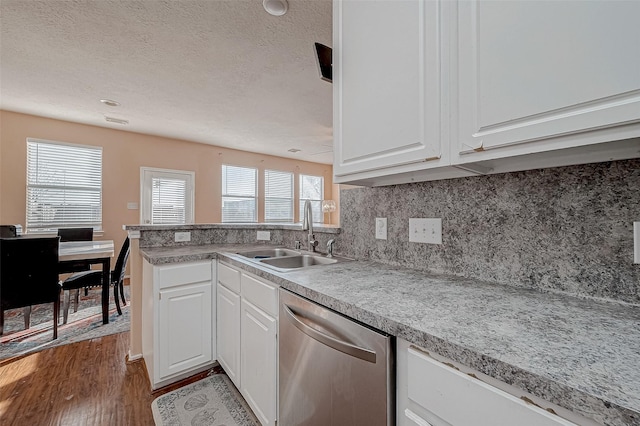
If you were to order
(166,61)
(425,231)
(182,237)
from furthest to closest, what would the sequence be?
1. (166,61)
2. (182,237)
3. (425,231)

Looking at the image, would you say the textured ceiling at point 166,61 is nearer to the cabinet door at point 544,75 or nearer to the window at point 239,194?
the cabinet door at point 544,75

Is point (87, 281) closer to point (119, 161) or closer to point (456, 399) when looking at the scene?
point (119, 161)

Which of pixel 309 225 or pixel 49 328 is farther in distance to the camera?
pixel 49 328

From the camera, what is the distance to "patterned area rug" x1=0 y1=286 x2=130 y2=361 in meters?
2.38

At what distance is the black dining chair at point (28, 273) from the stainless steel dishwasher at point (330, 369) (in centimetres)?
256

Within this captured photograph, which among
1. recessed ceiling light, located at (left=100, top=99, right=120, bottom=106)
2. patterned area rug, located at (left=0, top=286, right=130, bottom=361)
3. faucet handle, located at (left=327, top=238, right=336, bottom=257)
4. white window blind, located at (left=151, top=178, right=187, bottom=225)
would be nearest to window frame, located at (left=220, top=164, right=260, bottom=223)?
white window blind, located at (left=151, top=178, right=187, bottom=225)

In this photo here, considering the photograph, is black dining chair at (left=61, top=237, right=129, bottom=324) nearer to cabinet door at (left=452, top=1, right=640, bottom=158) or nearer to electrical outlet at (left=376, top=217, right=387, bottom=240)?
electrical outlet at (left=376, top=217, right=387, bottom=240)

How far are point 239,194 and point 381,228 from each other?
537 centimetres

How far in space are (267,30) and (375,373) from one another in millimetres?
2461

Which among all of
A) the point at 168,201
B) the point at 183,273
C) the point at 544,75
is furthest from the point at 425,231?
the point at 168,201

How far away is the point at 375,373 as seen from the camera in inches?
30.2

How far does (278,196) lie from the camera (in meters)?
7.09

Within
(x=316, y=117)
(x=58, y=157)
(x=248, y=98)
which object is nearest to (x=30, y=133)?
(x=58, y=157)

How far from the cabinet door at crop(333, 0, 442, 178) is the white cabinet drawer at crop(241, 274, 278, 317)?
2.07 feet
